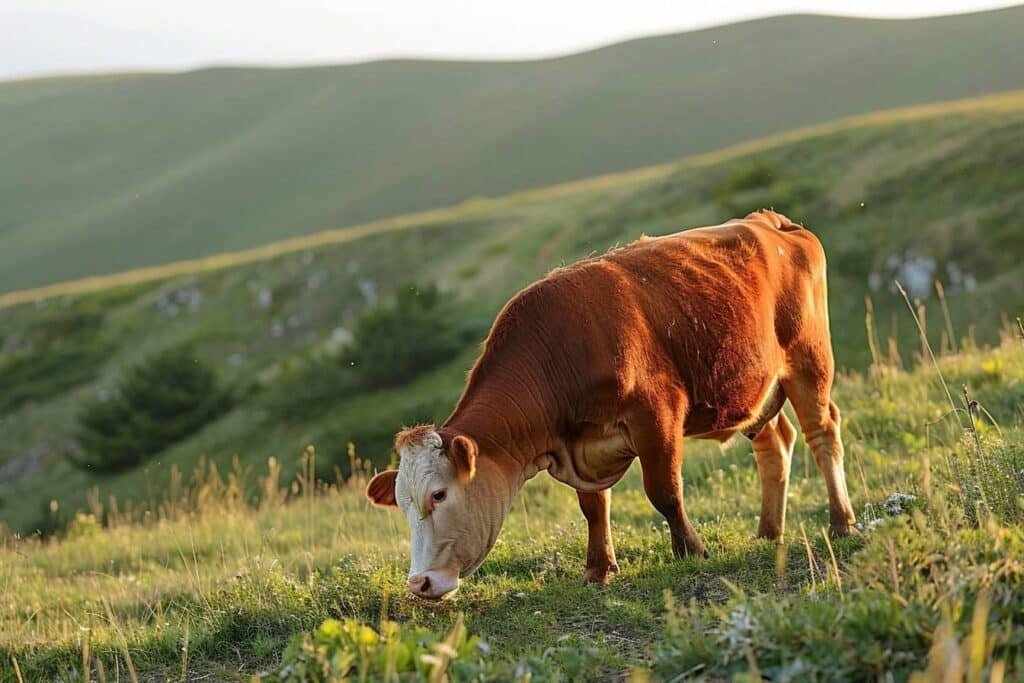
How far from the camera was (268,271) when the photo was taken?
167ft

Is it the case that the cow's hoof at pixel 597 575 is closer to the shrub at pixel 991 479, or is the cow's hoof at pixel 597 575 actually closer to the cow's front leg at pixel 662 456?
the cow's front leg at pixel 662 456

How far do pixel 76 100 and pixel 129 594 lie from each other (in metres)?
152

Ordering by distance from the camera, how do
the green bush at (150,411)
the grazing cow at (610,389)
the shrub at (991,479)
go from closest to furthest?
the shrub at (991,479), the grazing cow at (610,389), the green bush at (150,411)

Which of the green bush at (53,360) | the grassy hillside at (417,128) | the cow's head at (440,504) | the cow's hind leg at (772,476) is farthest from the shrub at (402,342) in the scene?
the grassy hillside at (417,128)

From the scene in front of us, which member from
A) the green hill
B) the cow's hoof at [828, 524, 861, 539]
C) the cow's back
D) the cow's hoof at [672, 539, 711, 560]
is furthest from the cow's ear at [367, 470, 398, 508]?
the green hill

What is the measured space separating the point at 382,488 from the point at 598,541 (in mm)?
1504

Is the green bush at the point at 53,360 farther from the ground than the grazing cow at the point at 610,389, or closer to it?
closer to it

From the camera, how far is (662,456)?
6711mm

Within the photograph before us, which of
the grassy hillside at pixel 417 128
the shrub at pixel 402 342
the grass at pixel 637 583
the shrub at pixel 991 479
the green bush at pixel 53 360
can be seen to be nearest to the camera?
the grass at pixel 637 583

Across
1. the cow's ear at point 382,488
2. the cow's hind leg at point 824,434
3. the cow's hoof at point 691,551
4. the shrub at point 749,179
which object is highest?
the cow's ear at point 382,488

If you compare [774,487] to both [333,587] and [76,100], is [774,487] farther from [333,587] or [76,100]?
[76,100]

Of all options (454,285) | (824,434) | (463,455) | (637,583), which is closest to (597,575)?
(637,583)

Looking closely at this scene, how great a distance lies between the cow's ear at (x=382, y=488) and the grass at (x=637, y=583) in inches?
24.5

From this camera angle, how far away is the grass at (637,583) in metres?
4.41
